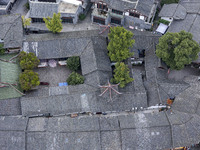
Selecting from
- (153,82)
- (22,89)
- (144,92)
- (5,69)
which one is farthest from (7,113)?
(153,82)

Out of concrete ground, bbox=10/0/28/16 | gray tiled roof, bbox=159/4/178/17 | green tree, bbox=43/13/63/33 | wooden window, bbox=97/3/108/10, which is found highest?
gray tiled roof, bbox=159/4/178/17

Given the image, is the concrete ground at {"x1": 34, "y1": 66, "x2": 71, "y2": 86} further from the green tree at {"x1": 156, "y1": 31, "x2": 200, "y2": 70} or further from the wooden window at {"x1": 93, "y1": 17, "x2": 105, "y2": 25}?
the green tree at {"x1": 156, "y1": 31, "x2": 200, "y2": 70}

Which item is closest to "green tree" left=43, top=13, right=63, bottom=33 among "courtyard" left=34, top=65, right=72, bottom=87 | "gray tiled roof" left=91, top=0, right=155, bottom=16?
"courtyard" left=34, top=65, right=72, bottom=87

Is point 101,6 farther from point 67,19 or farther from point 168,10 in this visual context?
point 168,10

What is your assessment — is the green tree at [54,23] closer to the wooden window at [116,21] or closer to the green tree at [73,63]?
the green tree at [73,63]

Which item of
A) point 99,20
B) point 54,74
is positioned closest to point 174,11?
point 99,20
